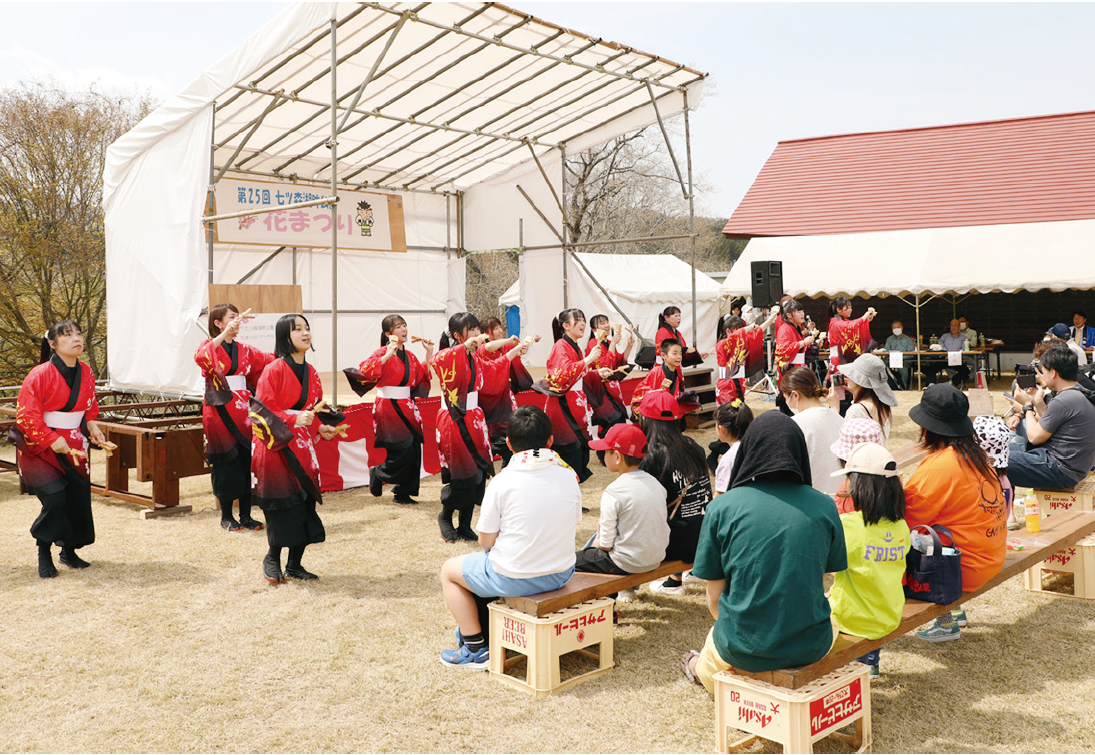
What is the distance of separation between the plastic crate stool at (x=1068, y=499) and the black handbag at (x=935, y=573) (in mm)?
2325

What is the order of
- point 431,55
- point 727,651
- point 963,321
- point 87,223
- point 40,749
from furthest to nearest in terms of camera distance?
point 963,321 → point 87,223 → point 431,55 → point 40,749 → point 727,651

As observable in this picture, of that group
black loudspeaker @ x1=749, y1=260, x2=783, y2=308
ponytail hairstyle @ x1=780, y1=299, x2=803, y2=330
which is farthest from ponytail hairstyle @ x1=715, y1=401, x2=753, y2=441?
black loudspeaker @ x1=749, y1=260, x2=783, y2=308

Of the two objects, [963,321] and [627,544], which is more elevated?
[963,321]

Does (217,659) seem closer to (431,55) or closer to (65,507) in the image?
(65,507)

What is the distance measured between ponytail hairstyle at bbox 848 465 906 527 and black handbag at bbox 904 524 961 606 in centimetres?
38

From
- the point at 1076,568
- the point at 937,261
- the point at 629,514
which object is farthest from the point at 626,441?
the point at 937,261

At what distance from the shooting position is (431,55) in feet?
29.8

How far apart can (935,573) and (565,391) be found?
3.62 meters

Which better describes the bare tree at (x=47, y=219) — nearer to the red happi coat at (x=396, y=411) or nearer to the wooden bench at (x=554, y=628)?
the red happi coat at (x=396, y=411)

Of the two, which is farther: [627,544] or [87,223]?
[87,223]

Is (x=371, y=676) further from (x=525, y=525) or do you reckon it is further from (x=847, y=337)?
(x=847, y=337)

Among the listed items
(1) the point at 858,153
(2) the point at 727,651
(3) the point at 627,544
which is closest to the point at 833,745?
(2) the point at 727,651

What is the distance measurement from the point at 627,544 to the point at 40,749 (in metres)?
2.28

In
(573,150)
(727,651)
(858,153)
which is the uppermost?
(858,153)
